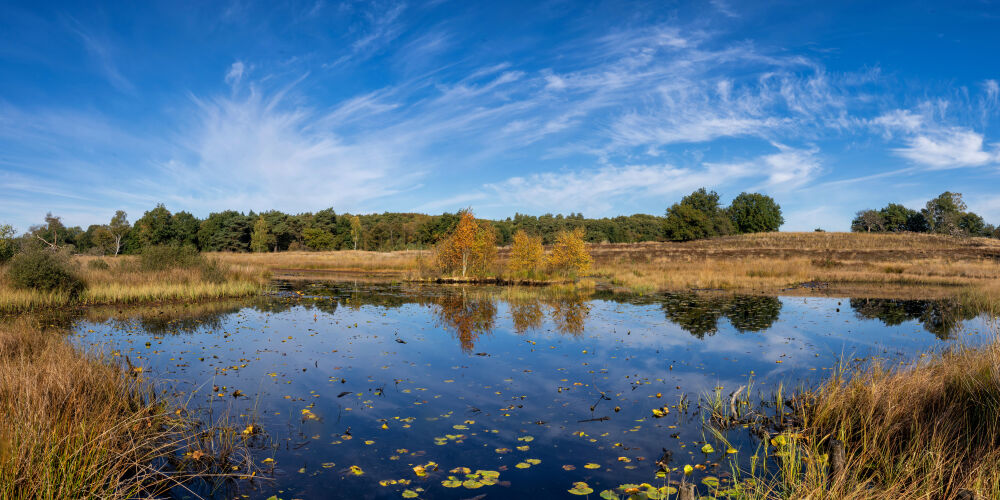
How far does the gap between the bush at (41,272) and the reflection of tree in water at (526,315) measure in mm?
17740

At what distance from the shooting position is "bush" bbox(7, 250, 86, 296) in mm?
18989

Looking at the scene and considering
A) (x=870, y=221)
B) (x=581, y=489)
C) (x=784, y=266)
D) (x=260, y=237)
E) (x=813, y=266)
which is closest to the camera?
(x=581, y=489)

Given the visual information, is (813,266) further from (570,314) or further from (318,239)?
(318,239)

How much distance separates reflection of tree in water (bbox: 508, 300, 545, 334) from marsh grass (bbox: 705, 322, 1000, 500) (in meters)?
8.73

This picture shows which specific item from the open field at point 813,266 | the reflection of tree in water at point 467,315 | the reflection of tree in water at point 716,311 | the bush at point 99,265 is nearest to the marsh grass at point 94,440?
the reflection of tree in water at point 467,315

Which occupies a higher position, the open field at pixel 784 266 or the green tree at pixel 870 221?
the green tree at pixel 870 221

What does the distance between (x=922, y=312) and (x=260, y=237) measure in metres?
95.7

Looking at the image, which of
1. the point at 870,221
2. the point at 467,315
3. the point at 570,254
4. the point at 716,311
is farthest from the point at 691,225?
the point at 467,315

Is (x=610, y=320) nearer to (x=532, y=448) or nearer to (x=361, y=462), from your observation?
(x=532, y=448)

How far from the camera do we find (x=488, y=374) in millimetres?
10258

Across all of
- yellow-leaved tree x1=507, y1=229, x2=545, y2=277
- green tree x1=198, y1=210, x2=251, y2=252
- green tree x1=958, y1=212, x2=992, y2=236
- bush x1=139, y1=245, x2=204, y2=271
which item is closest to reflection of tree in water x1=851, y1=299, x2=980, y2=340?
yellow-leaved tree x1=507, y1=229, x2=545, y2=277

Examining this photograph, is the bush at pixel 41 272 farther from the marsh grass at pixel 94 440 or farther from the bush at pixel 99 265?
the marsh grass at pixel 94 440

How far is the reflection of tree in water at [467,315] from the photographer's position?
1474cm

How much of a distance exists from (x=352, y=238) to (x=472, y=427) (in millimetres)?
102848
